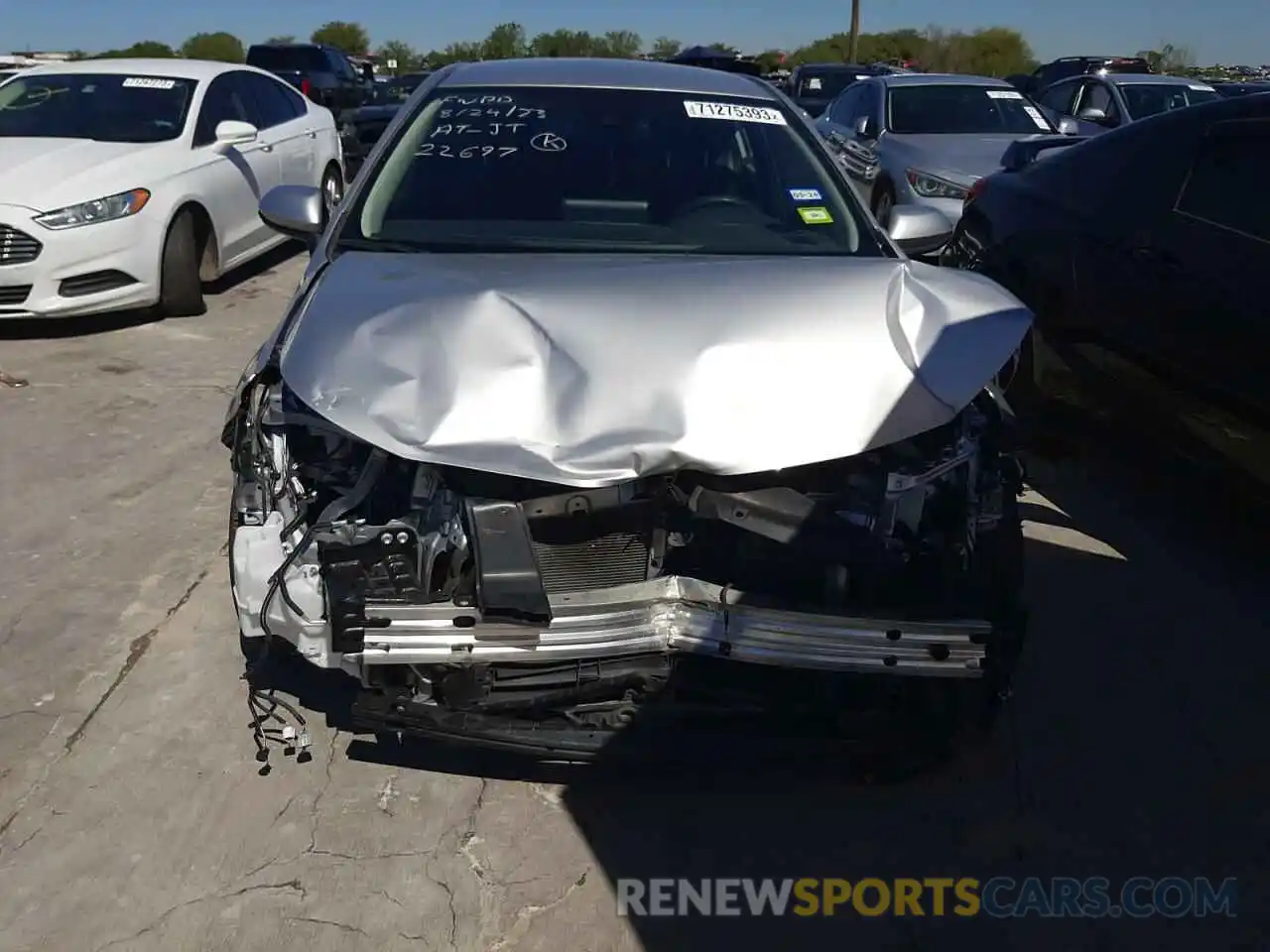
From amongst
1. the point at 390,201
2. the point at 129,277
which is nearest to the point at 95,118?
the point at 129,277

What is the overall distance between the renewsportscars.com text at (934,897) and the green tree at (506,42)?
1936 inches

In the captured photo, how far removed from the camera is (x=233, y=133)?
→ 7.29 metres

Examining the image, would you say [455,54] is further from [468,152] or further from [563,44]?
[468,152]

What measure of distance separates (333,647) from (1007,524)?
5.19 ft

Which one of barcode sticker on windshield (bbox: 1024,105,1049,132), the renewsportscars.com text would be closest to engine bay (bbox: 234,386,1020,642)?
the renewsportscars.com text

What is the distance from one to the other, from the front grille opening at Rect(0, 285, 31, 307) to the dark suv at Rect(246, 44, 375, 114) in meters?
10.9

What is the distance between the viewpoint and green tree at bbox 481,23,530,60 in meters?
49.1

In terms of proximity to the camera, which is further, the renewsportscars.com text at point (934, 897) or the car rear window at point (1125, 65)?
the car rear window at point (1125, 65)

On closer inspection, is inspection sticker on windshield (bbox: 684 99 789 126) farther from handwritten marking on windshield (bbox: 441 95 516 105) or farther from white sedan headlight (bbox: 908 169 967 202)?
white sedan headlight (bbox: 908 169 967 202)

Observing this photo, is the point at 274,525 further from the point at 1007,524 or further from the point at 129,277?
the point at 129,277

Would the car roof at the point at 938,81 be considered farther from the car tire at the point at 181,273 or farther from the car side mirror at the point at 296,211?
the car side mirror at the point at 296,211

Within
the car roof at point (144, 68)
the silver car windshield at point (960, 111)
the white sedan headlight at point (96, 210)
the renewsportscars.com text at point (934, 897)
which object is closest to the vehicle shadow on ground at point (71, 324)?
the white sedan headlight at point (96, 210)

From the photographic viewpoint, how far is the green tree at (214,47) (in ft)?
138

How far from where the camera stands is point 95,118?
286 inches
